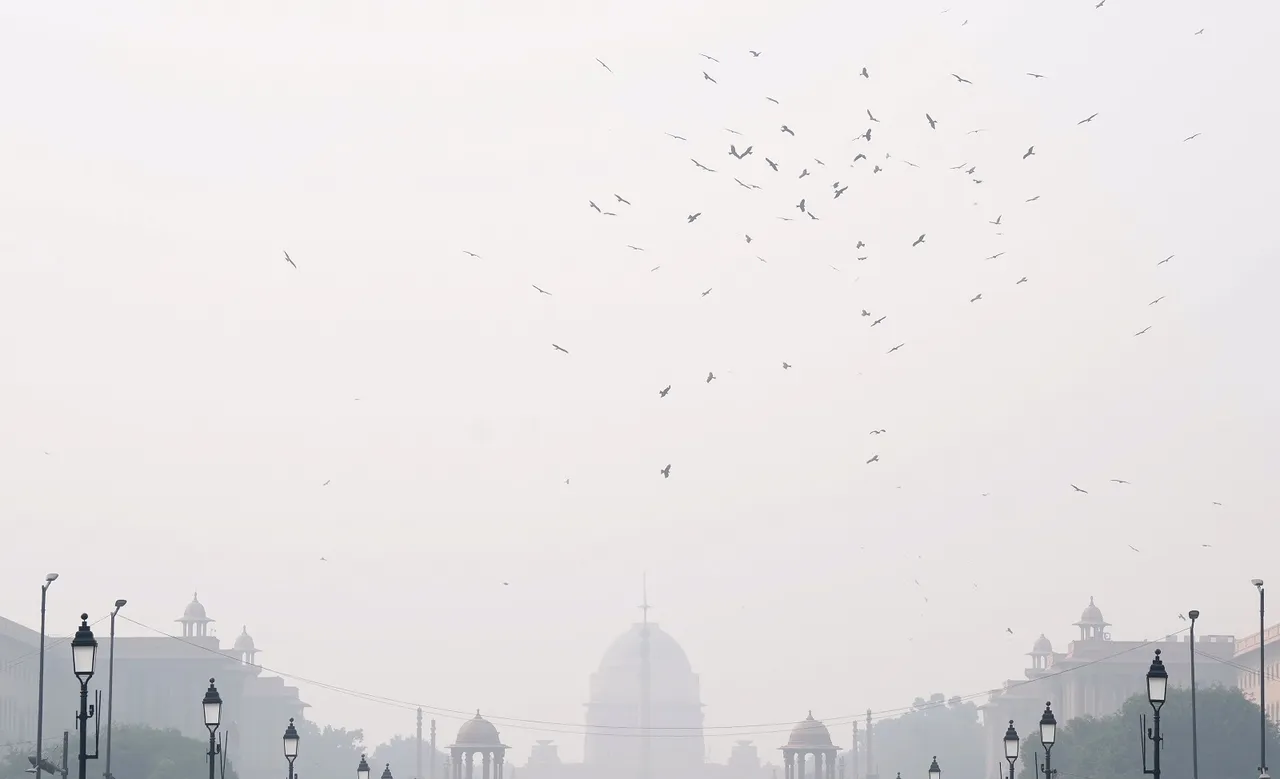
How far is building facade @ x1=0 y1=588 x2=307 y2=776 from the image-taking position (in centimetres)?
13462

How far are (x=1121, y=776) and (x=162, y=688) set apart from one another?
7785 centimetres

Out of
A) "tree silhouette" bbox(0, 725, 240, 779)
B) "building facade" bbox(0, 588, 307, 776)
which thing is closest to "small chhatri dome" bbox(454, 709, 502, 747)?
"building facade" bbox(0, 588, 307, 776)

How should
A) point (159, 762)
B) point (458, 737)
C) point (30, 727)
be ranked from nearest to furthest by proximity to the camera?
point (159, 762), point (30, 727), point (458, 737)

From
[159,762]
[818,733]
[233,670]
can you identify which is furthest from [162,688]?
[159,762]

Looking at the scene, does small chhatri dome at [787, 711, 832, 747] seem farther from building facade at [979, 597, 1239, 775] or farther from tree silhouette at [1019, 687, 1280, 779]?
tree silhouette at [1019, 687, 1280, 779]

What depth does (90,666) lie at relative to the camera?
1261 inches

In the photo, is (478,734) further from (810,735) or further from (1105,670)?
(1105,670)

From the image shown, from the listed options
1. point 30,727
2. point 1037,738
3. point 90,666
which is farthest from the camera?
point 30,727

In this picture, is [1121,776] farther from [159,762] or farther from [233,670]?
[233,670]

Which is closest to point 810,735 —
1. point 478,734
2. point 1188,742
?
point 478,734

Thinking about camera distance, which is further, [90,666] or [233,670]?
[233,670]

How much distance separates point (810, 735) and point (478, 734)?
21.9m

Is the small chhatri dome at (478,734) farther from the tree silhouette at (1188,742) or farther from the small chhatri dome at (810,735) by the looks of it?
the tree silhouette at (1188,742)

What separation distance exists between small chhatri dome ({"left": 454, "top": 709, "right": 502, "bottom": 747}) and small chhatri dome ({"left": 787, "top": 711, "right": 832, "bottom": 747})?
1965 cm
